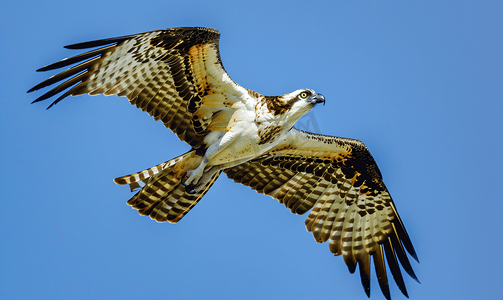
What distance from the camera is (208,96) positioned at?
7.84m

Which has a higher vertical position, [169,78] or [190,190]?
[169,78]

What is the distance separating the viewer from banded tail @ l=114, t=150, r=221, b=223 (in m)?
8.05

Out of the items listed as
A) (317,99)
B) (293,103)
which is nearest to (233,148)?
(293,103)

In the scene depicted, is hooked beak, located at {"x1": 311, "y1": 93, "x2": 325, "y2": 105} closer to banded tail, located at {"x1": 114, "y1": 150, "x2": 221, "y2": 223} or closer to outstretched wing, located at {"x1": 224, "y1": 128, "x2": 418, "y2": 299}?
outstretched wing, located at {"x1": 224, "y1": 128, "x2": 418, "y2": 299}

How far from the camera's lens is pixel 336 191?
9.40 meters

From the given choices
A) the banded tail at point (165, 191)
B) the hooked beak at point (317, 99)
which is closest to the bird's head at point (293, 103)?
the hooked beak at point (317, 99)

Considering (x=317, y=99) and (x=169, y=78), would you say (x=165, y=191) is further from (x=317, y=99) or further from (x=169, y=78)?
(x=317, y=99)

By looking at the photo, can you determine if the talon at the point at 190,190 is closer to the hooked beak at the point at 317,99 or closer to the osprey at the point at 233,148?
the osprey at the point at 233,148

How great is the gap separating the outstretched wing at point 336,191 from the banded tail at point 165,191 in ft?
3.87

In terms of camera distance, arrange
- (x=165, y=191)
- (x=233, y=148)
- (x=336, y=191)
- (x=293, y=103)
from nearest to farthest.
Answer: (x=293, y=103)
(x=233, y=148)
(x=165, y=191)
(x=336, y=191)

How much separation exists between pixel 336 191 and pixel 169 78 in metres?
4.21

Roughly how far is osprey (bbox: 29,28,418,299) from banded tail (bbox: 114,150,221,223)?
0.7 inches

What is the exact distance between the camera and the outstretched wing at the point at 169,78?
720 centimetres

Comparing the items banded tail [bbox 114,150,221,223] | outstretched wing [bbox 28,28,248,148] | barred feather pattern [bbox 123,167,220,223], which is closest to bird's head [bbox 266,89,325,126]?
outstretched wing [bbox 28,28,248,148]
